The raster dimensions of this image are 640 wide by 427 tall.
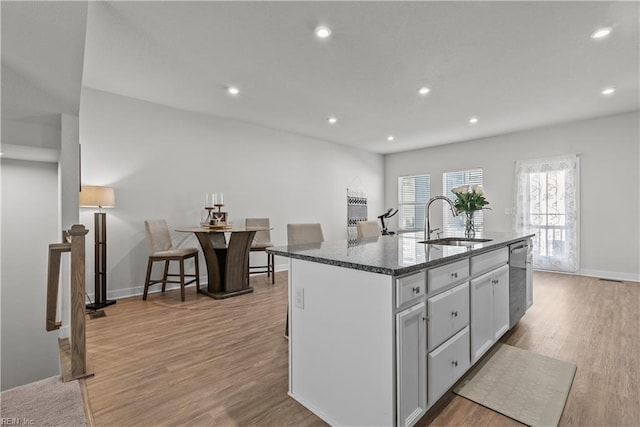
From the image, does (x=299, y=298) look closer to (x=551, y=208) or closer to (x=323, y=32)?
(x=323, y=32)

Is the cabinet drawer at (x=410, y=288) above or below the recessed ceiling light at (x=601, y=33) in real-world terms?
below

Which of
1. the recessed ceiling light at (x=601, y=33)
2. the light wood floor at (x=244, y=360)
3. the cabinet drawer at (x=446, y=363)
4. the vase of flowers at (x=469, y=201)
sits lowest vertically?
the light wood floor at (x=244, y=360)

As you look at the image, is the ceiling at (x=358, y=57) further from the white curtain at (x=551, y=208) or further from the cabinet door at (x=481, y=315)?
the cabinet door at (x=481, y=315)

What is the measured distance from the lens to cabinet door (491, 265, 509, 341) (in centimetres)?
225

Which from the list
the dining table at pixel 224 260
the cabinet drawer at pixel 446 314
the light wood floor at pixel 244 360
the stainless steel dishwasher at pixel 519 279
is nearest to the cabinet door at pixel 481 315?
the cabinet drawer at pixel 446 314

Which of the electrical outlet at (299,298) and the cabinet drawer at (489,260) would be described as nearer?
the electrical outlet at (299,298)

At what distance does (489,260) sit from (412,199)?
5578mm

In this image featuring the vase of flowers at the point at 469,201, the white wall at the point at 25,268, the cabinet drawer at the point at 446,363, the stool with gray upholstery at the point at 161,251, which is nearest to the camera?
the cabinet drawer at the point at 446,363

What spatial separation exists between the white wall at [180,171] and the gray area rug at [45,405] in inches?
82.4

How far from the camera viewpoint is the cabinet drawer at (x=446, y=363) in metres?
1.51

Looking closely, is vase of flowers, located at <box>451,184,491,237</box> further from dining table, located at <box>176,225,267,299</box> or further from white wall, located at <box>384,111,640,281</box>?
white wall, located at <box>384,111,640,281</box>

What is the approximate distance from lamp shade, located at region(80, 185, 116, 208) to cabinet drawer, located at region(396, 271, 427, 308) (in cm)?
352

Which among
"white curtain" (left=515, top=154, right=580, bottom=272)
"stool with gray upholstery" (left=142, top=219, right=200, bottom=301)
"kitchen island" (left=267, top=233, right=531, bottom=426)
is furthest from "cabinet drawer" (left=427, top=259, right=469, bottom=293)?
"white curtain" (left=515, top=154, right=580, bottom=272)

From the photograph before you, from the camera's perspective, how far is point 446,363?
5.35 ft
